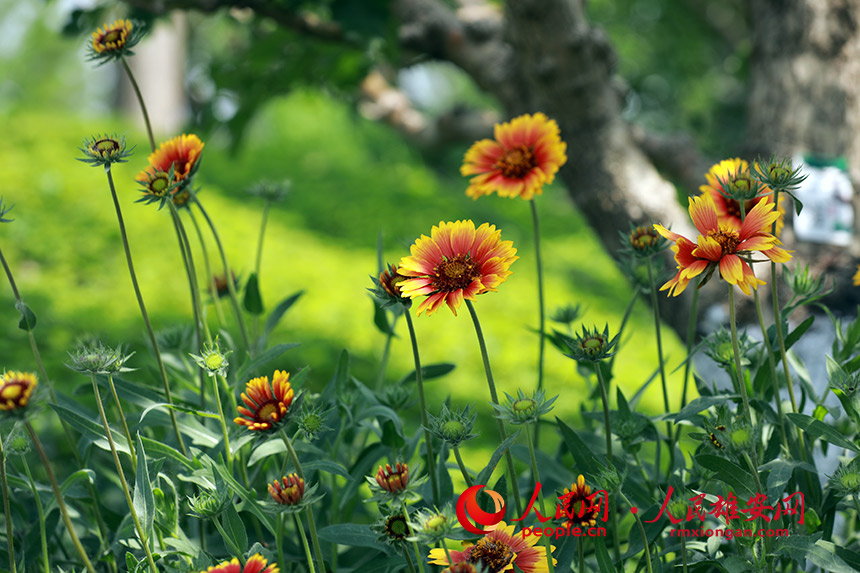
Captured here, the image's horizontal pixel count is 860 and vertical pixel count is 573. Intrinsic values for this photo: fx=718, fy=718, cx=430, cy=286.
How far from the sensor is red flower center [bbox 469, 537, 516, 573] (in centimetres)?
60

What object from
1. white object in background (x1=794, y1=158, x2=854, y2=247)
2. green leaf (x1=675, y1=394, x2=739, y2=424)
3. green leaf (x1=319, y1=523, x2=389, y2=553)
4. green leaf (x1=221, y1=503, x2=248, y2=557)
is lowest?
green leaf (x1=221, y1=503, x2=248, y2=557)

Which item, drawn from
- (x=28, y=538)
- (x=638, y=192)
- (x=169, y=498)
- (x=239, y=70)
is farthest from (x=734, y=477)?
(x=239, y=70)

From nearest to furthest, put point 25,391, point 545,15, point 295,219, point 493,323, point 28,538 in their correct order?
point 25,391 < point 28,538 < point 545,15 < point 493,323 < point 295,219

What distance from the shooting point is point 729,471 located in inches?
26.6

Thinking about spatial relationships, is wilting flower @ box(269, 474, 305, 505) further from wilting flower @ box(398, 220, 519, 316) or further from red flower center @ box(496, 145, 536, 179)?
red flower center @ box(496, 145, 536, 179)

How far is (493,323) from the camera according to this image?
3023mm

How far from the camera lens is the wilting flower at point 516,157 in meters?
0.91

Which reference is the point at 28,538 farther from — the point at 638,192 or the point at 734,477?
the point at 638,192

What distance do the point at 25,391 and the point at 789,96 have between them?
5.29ft

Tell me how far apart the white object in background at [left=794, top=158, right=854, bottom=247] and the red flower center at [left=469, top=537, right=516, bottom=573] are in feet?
3.44

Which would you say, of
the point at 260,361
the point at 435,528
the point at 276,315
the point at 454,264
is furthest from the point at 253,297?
the point at 435,528

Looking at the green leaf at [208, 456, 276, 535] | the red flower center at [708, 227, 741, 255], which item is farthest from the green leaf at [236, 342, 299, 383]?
the red flower center at [708, 227, 741, 255]

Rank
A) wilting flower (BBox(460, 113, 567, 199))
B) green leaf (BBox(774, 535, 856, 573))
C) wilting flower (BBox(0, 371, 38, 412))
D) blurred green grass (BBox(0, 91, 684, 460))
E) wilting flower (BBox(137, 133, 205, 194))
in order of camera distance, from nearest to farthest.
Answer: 1. wilting flower (BBox(0, 371, 38, 412))
2. green leaf (BBox(774, 535, 856, 573))
3. wilting flower (BBox(137, 133, 205, 194))
4. wilting flower (BBox(460, 113, 567, 199))
5. blurred green grass (BBox(0, 91, 684, 460))

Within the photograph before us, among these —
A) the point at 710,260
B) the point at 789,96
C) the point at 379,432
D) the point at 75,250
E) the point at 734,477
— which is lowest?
the point at 75,250
